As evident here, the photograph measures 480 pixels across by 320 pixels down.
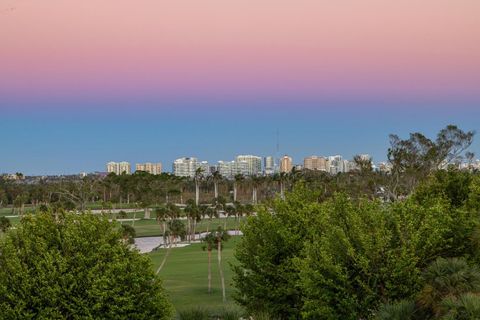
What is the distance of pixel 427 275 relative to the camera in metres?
21.8

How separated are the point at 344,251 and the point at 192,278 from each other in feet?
116

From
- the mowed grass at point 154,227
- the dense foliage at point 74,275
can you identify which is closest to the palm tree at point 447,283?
the dense foliage at point 74,275

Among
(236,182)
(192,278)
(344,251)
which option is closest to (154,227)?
(236,182)

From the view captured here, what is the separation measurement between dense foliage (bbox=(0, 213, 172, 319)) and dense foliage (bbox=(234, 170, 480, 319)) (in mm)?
5884

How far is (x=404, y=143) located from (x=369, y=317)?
73.9 meters

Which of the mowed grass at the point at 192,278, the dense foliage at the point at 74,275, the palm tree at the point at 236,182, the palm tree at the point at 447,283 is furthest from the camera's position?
the palm tree at the point at 236,182

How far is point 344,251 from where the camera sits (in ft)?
90.2

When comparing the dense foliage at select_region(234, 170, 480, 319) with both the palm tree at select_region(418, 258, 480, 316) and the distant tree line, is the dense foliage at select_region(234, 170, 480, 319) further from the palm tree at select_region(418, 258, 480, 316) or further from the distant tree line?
the palm tree at select_region(418, 258, 480, 316)

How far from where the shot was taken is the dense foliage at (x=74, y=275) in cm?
2625

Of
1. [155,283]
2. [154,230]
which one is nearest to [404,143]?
[154,230]

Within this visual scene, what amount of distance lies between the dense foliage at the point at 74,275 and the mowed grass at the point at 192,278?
19.5 feet

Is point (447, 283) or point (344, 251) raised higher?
point (344, 251)

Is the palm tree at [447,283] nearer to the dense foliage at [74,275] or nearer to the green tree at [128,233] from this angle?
the dense foliage at [74,275]

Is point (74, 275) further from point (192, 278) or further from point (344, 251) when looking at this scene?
point (192, 278)
